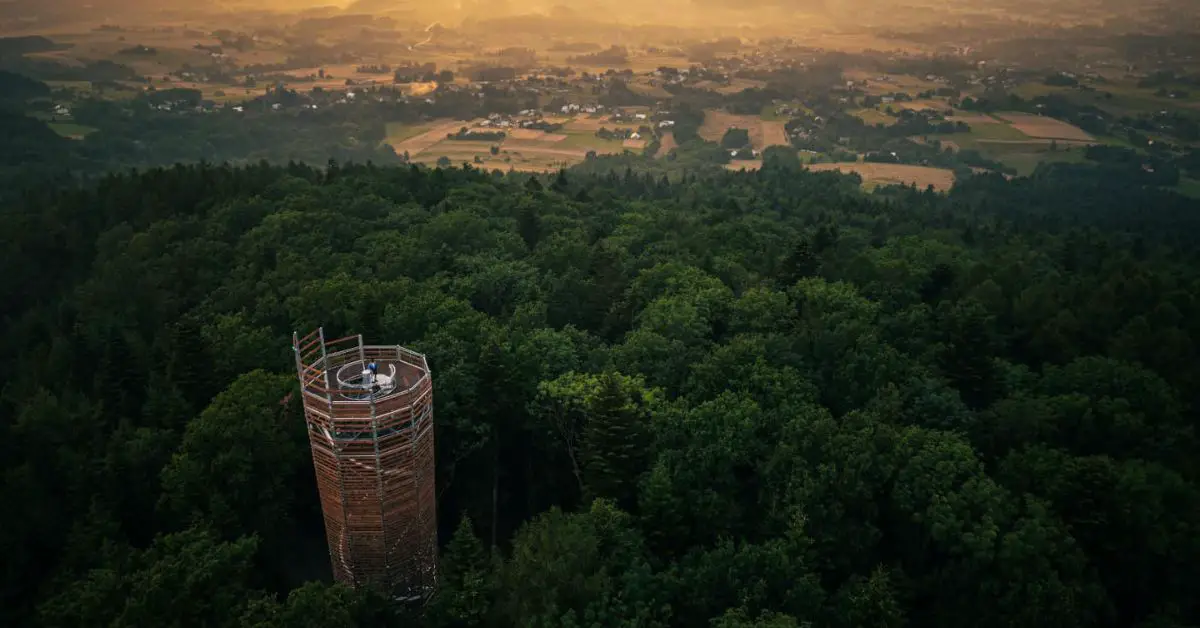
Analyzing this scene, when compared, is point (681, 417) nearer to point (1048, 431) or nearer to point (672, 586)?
point (672, 586)

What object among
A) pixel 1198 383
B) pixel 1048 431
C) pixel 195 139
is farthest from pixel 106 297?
pixel 195 139

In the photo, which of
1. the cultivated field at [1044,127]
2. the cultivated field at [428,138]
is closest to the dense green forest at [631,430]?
the cultivated field at [428,138]

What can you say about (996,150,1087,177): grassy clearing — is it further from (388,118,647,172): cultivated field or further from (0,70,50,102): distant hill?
(0,70,50,102): distant hill

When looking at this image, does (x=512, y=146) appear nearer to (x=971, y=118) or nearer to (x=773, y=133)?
(x=773, y=133)

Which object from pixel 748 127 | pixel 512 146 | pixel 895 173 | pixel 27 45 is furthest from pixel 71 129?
pixel 895 173

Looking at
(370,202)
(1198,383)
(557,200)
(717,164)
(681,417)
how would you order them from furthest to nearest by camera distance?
(717,164) < (557,200) < (370,202) < (1198,383) < (681,417)

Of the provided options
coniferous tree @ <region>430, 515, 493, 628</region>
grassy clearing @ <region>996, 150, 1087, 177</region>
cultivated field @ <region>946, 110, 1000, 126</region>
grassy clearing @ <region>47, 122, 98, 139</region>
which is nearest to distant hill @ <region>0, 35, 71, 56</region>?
grassy clearing @ <region>47, 122, 98, 139</region>
